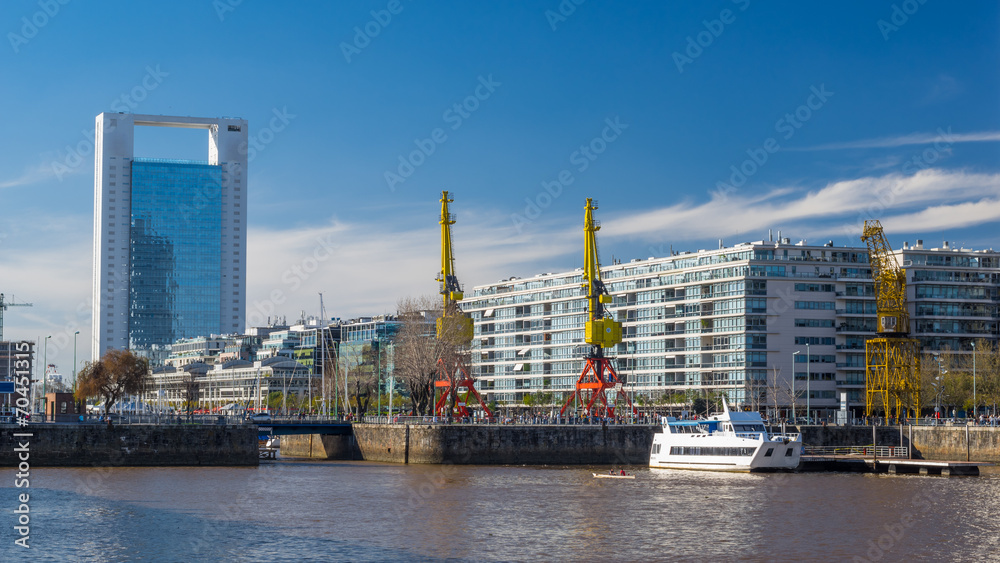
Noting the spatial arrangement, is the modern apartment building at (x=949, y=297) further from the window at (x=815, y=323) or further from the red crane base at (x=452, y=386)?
the red crane base at (x=452, y=386)

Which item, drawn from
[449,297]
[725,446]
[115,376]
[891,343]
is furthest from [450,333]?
[115,376]

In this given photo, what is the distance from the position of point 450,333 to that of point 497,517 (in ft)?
200

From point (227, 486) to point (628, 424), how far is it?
43.5 meters

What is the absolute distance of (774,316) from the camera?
14688 centimetres

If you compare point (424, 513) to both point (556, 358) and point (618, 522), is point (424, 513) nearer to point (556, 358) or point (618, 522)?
point (618, 522)

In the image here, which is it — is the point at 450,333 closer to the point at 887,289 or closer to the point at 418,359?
the point at 418,359

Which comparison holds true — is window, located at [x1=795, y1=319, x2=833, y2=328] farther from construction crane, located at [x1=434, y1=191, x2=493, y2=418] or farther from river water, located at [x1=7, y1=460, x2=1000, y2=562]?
river water, located at [x1=7, y1=460, x2=1000, y2=562]

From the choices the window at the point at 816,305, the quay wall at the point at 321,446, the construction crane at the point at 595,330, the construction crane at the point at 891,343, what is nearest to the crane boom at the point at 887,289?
the construction crane at the point at 891,343

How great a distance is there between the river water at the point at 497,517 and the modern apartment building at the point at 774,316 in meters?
56.6

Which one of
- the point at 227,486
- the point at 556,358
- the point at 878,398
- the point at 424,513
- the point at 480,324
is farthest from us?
the point at 480,324

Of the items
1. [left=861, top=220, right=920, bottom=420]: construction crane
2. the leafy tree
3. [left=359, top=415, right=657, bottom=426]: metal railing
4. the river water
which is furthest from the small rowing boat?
the leafy tree

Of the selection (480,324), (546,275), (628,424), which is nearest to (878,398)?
(628,424)

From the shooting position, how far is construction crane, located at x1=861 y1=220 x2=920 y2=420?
131m

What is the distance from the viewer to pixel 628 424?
109688mm
